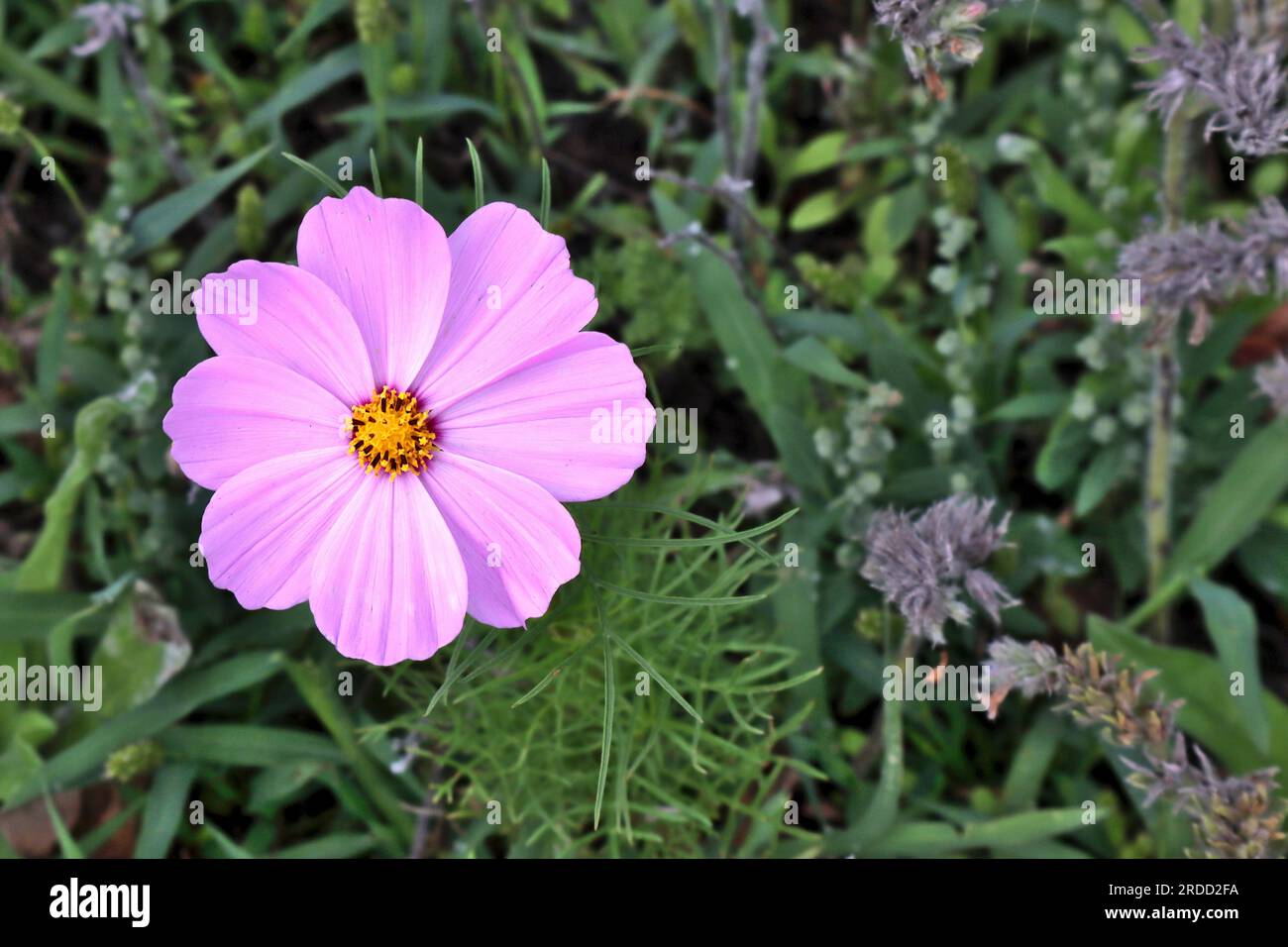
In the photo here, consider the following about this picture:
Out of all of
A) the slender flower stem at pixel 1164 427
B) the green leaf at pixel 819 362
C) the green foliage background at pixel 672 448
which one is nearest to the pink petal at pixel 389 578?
the green foliage background at pixel 672 448

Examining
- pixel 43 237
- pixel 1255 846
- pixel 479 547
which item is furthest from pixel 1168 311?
pixel 43 237

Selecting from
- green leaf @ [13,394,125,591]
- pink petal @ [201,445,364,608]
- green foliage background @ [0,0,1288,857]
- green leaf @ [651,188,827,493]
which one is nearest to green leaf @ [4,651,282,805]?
green foliage background @ [0,0,1288,857]

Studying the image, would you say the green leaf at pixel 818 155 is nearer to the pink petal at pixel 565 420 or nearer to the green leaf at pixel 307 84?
the green leaf at pixel 307 84

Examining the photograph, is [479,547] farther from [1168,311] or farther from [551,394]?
[1168,311]

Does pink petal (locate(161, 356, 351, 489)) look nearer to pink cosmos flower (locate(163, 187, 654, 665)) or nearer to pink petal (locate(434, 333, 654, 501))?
pink cosmos flower (locate(163, 187, 654, 665))

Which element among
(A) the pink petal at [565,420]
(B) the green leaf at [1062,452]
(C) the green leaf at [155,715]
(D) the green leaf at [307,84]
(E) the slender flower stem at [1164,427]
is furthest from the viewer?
(D) the green leaf at [307,84]
